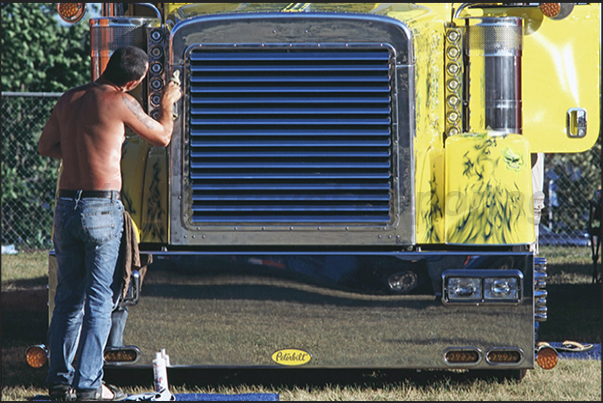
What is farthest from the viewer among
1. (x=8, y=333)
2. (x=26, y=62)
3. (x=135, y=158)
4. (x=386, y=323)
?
(x=26, y=62)

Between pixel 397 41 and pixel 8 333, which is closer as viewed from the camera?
pixel 397 41

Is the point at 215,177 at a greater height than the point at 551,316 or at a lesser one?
greater

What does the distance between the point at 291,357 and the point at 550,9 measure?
8.24ft

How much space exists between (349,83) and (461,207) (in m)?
0.93

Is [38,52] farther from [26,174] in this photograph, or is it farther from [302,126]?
[302,126]

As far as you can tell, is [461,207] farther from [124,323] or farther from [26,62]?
[26,62]

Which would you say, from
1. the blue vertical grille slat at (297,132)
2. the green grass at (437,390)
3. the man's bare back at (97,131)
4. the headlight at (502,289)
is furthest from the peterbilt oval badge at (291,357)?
the man's bare back at (97,131)

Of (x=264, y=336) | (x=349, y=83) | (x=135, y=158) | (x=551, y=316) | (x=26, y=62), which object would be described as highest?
(x=26, y=62)

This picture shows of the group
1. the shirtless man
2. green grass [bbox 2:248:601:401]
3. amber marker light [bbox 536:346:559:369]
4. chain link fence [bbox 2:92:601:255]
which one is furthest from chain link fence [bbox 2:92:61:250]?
amber marker light [bbox 536:346:559:369]

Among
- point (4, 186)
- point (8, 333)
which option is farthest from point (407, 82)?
point (4, 186)

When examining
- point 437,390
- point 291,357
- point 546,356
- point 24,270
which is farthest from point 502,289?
point 24,270

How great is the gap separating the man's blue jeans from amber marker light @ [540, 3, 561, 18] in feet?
8.80

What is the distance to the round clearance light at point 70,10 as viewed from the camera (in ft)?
13.9

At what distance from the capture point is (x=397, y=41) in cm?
396
